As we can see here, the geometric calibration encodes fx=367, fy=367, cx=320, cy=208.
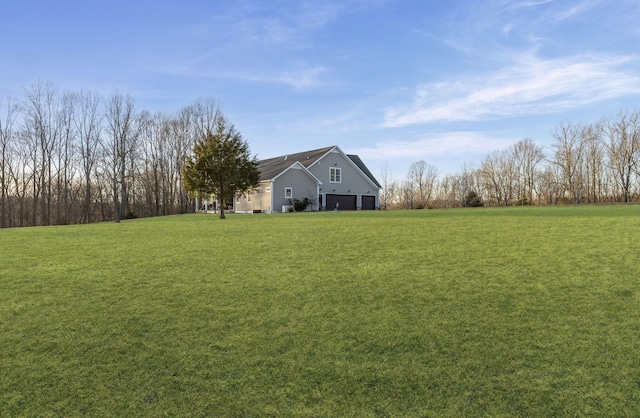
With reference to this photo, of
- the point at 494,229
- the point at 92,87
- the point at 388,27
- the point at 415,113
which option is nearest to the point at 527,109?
the point at 415,113

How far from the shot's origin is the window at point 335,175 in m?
33.8

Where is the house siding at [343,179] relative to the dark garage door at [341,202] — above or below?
above

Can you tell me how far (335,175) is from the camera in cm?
3406

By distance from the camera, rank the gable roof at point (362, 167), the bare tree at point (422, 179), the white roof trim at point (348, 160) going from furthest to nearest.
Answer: the bare tree at point (422, 179), the gable roof at point (362, 167), the white roof trim at point (348, 160)

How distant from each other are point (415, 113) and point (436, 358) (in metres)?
19.8

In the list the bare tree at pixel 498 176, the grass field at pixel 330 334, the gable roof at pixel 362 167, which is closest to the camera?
the grass field at pixel 330 334

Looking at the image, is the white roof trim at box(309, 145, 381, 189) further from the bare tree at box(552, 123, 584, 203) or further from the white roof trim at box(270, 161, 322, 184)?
the bare tree at box(552, 123, 584, 203)

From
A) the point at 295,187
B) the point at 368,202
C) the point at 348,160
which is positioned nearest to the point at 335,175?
the point at 348,160

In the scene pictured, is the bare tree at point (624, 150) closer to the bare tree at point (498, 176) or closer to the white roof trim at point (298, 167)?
the bare tree at point (498, 176)

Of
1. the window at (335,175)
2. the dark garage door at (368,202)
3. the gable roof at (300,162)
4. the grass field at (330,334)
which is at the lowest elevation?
the grass field at (330,334)

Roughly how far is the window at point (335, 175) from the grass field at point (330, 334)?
2652cm

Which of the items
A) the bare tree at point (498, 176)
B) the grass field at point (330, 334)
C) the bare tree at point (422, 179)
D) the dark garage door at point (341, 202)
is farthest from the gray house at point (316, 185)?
the grass field at point (330, 334)

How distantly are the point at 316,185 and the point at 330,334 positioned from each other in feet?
93.9

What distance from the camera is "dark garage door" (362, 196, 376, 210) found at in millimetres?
35406
